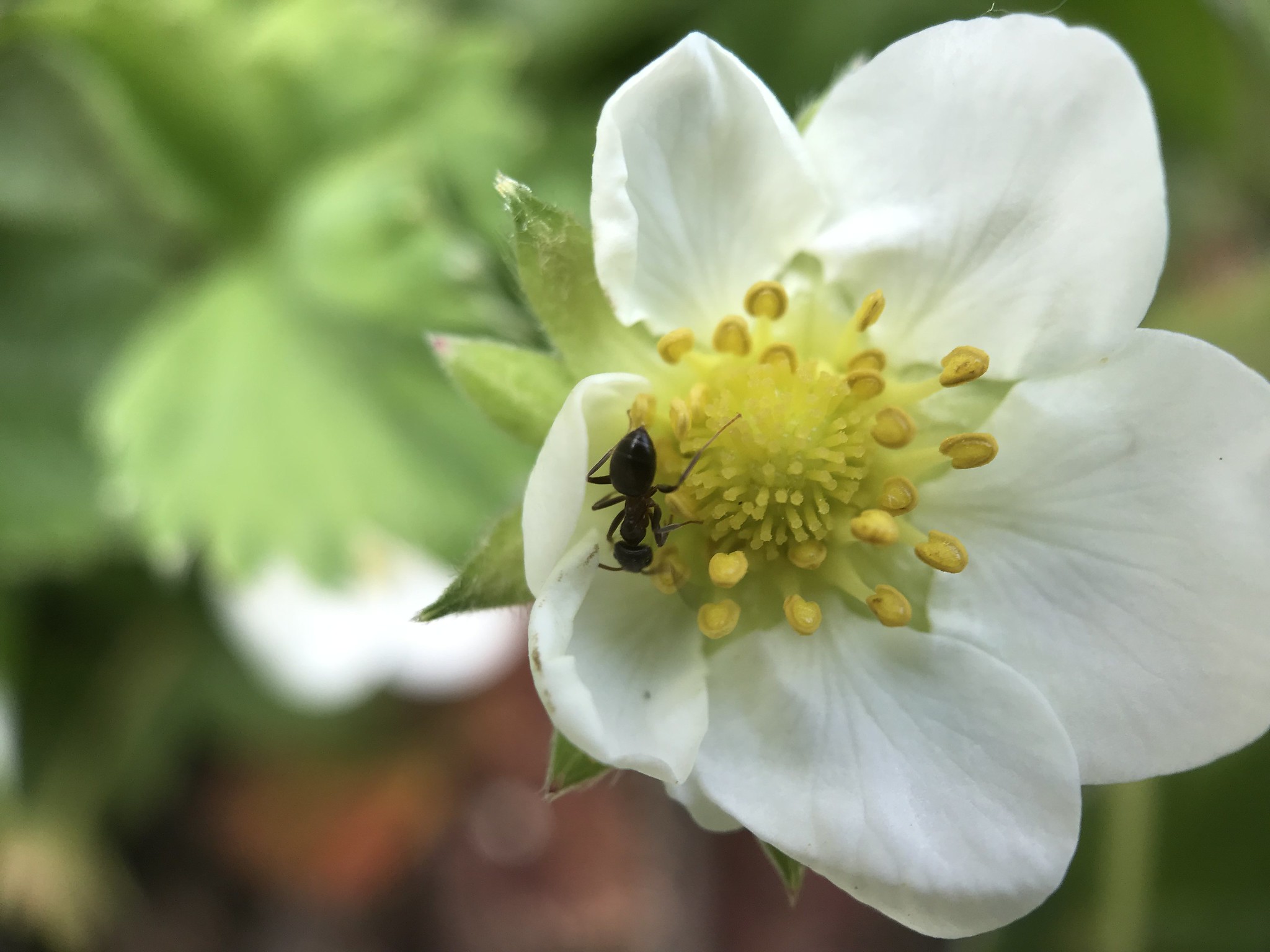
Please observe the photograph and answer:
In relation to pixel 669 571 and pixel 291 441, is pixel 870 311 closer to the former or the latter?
pixel 669 571

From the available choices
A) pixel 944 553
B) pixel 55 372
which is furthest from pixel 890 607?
pixel 55 372

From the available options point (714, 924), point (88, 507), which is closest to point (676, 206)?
point (88, 507)

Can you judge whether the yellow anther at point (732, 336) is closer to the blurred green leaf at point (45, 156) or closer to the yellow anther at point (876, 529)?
the yellow anther at point (876, 529)

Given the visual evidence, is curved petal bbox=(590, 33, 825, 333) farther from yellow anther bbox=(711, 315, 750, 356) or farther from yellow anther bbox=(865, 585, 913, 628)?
yellow anther bbox=(865, 585, 913, 628)

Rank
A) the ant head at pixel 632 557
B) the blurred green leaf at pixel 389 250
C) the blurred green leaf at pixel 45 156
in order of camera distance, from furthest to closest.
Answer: the blurred green leaf at pixel 45 156
the blurred green leaf at pixel 389 250
the ant head at pixel 632 557

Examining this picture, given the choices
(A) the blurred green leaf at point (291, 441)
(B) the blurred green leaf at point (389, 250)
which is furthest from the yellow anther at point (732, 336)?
(A) the blurred green leaf at point (291, 441)

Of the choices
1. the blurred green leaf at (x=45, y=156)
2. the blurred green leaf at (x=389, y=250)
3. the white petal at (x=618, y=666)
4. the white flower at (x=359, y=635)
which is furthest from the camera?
the white flower at (x=359, y=635)
